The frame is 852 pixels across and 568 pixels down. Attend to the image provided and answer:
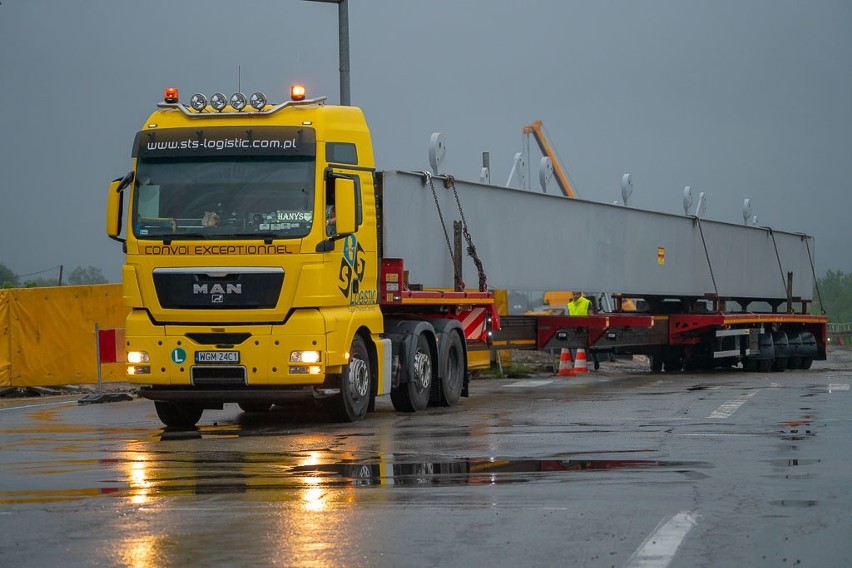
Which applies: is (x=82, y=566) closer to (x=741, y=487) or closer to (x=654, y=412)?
(x=741, y=487)

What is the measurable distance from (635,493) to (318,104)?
8.54m

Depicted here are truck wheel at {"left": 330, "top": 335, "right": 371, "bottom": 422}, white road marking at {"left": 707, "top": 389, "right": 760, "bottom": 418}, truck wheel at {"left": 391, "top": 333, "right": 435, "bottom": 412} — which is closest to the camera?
white road marking at {"left": 707, "top": 389, "right": 760, "bottom": 418}

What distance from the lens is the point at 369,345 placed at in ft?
54.1

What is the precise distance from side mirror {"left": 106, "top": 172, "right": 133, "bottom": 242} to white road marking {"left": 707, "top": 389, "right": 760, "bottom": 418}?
22.1 ft

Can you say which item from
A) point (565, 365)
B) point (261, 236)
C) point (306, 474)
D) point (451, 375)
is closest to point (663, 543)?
point (306, 474)

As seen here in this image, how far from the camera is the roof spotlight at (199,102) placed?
51.9 feet

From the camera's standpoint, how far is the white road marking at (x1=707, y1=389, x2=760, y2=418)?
15.2m

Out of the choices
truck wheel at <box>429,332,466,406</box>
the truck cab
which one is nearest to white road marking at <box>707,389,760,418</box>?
truck wheel at <box>429,332,466,406</box>

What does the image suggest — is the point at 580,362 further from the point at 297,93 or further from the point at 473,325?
the point at 297,93

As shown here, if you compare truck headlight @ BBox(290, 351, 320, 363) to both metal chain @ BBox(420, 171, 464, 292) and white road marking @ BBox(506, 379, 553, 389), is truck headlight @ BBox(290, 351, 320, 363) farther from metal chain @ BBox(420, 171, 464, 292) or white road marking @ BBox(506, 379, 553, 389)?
white road marking @ BBox(506, 379, 553, 389)

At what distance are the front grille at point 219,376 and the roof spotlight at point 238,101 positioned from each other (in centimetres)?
299

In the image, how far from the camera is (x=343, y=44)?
79.2ft

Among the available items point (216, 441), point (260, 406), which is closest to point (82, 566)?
point (216, 441)

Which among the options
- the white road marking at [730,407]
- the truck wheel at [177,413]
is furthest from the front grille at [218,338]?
the white road marking at [730,407]
